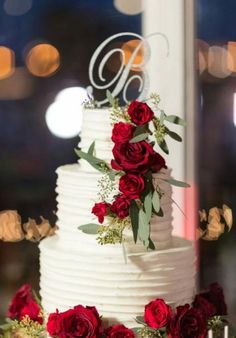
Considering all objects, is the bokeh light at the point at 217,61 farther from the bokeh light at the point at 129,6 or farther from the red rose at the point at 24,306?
the red rose at the point at 24,306

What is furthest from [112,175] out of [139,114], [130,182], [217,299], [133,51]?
[133,51]

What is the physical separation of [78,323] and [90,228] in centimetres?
24

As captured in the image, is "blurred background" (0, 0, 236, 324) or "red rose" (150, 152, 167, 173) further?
"blurred background" (0, 0, 236, 324)

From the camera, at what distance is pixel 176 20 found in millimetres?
2635

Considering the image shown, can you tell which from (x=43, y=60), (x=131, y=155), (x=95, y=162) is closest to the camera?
(x=131, y=155)

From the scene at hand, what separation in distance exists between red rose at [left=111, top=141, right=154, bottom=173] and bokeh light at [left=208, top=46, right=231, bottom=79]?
92 centimetres

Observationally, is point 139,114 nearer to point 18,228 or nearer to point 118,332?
point 118,332

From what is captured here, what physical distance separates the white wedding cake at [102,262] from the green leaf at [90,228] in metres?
0.05

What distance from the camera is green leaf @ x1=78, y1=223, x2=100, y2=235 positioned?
1935 mm

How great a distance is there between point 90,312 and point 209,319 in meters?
0.37

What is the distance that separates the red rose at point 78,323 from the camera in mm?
1855

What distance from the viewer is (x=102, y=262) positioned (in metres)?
1.93

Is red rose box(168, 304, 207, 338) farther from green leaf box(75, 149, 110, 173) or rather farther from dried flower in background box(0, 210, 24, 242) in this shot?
dried flower in background box(0, 210, 24, 242)

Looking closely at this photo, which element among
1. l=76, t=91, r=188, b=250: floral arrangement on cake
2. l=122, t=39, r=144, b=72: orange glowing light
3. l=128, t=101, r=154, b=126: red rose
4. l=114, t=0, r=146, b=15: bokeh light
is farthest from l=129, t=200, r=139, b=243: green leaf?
A: l=114, t=0, r=146, b=15: bokeh light
